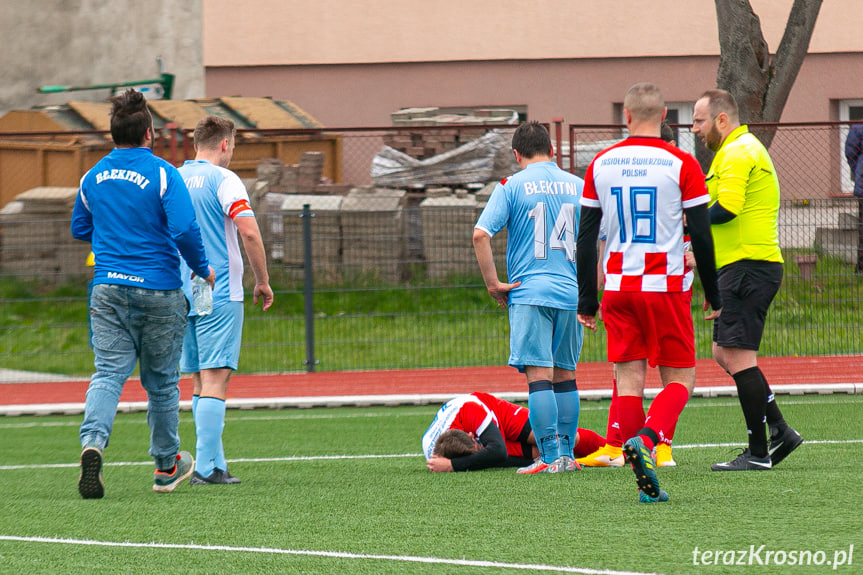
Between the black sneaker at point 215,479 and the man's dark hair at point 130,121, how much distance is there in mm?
1927

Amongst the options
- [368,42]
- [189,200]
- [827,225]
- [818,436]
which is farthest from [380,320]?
[368,42]

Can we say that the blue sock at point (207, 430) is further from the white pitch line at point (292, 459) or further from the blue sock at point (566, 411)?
the blue sock at point (566, 411)

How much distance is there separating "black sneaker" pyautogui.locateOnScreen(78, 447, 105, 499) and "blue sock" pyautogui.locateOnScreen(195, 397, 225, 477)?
0.66m

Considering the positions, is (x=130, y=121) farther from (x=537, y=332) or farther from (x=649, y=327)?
(x=649, y=327)

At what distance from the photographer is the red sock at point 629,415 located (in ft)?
19.2

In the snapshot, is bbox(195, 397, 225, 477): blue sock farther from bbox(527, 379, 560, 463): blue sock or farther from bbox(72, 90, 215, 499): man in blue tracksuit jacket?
bbox(527, 379, 560, 463): blue sock

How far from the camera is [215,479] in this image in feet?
21.7

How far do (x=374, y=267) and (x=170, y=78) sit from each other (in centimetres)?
889

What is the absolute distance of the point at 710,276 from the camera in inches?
221

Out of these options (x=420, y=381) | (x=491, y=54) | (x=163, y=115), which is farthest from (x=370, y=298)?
(x=491, y=54)

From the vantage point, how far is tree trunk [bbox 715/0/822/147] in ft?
44.7

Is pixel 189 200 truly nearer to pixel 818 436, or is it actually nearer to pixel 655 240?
pixel 655 240

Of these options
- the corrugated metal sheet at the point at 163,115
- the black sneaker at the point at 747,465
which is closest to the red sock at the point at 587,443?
the black sneaker at the point at 747,465

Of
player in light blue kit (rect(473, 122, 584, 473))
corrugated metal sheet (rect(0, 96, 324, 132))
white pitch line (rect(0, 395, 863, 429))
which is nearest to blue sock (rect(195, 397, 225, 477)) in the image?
player in light blue kit (rect(473, 122, 584, 473))
